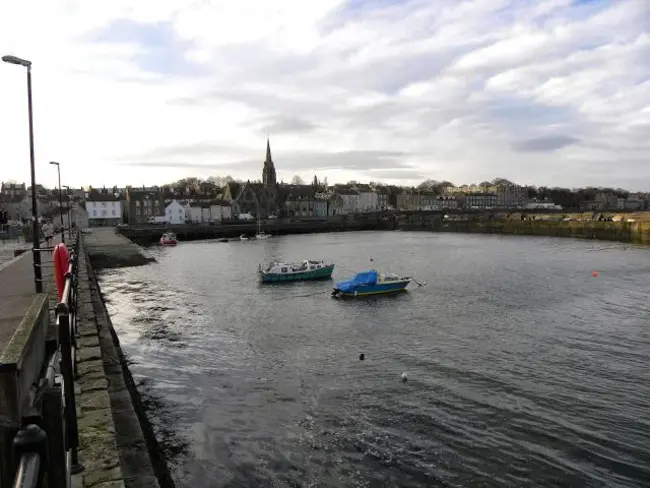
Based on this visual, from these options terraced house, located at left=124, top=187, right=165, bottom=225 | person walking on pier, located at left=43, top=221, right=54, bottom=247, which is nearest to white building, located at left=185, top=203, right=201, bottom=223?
terraced house, located at left=124, top=187, right=165, bottom=225

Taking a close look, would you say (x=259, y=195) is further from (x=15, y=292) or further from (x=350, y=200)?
(x=15, y=292)

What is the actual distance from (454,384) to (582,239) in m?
86.6

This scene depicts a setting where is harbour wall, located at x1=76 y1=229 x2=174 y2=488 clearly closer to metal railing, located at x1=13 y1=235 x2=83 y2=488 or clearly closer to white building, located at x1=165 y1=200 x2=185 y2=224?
metal railing, located at x1=13 y1=235 x2=83 y2=488

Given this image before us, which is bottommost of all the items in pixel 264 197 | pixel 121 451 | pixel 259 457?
pixel 259 457

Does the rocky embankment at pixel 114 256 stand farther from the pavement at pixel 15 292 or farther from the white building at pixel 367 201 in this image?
the white building at pixel 367 201

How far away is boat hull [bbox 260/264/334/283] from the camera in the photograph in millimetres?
42750

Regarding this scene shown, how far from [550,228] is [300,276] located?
7858cm

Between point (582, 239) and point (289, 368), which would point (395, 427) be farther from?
point (582, 239)

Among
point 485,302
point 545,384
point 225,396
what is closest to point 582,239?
point 485,302

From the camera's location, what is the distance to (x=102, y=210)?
123 metres

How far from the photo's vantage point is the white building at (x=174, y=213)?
124 metres

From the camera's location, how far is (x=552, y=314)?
29.2 m

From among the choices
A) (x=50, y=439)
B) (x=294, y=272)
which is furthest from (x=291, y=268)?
(x=50, y=439)

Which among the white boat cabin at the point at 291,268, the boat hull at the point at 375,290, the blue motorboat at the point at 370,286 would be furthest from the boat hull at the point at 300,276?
the boat hull at the point at 375,290
